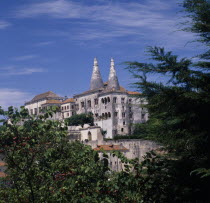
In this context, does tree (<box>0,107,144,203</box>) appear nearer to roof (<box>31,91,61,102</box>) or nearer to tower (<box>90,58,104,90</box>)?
tower (<box>90,58,104,90</box>)

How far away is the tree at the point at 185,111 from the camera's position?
681 cm

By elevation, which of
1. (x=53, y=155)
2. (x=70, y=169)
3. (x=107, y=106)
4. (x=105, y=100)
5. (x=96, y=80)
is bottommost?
(x=70, y=169)

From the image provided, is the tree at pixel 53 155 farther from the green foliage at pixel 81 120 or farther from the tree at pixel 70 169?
the green foliage at pixel 81 120

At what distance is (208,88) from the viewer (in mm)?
6836

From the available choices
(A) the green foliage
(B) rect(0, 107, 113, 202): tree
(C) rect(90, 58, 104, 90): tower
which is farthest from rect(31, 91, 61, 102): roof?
(B) rect(0, 107, 113, 202): tree

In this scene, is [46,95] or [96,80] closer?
[96,80]

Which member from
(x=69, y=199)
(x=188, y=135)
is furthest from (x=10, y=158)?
(x=188, y=135)

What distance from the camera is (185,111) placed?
7.04 meters

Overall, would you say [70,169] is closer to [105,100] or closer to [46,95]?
[105,100]

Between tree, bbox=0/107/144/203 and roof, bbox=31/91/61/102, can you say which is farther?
roof, bbox=31/91/61/102

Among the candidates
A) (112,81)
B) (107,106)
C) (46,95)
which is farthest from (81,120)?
(46,95)

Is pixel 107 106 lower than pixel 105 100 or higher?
lower

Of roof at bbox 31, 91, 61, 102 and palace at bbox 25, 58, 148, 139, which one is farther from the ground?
roof at bbox 31, 91, 61, 102

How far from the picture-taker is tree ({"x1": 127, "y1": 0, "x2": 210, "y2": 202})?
6.81 meters
